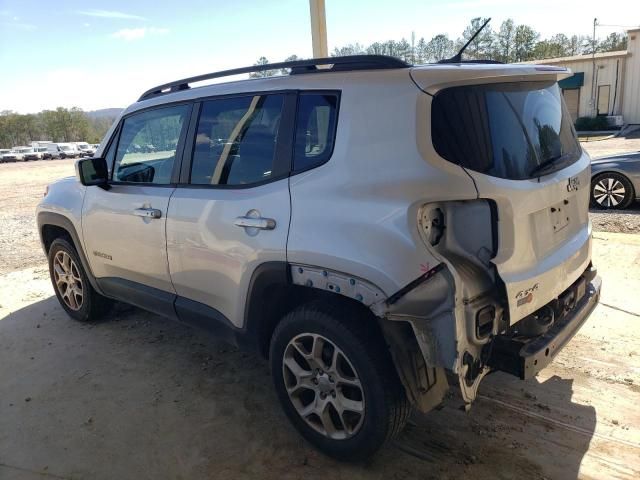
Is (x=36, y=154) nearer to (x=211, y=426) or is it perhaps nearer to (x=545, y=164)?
(x=211, y=426)

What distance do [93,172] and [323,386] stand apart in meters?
2.49

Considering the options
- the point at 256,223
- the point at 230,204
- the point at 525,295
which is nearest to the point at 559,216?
the point at 525,295

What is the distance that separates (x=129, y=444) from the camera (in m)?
2.89

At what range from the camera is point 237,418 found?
3080 millimetres

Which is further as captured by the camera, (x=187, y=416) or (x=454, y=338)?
(x=187, y=416)

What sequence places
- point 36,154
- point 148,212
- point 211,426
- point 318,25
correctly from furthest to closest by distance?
point 36,154
point 318,25
point 148,212
point 211,426

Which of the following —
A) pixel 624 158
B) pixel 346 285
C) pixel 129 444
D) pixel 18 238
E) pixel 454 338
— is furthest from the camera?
pixel 18 238

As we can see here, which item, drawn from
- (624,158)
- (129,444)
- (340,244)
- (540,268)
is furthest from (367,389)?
(624,158)

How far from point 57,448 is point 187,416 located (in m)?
0.73

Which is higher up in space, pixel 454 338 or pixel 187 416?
pixel 454 338

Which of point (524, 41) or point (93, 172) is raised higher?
point (524, 41)

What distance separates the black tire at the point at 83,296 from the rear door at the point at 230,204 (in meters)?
1.57

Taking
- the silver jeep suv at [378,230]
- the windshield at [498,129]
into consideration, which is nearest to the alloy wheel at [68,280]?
the silver jeep suv at [378,230]

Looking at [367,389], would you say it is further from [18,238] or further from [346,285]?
[18,238]
